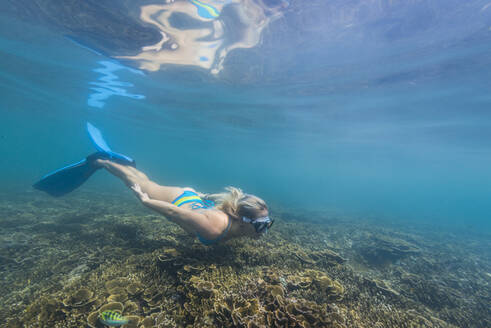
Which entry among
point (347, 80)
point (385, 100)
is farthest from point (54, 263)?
point (385, 100)

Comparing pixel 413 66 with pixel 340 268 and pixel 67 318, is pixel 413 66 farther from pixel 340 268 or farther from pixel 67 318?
pixel 67 318

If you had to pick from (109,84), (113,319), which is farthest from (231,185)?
(109,84)

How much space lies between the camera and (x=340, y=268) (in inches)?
253

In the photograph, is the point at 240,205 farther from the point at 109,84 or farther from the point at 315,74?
the point at 109,84

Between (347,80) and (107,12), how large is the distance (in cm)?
1450

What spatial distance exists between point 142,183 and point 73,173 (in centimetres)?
345

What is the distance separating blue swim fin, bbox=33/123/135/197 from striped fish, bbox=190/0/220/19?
7.11 metres

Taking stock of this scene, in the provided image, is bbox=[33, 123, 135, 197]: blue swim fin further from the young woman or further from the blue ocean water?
the blue ocean water

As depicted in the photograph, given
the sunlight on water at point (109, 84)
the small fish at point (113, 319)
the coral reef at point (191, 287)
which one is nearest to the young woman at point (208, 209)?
the coral reef at point (191, 287)

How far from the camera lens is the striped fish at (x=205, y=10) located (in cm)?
882

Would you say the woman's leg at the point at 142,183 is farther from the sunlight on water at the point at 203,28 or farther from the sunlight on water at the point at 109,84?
the sunlight on water at the point at 109,84

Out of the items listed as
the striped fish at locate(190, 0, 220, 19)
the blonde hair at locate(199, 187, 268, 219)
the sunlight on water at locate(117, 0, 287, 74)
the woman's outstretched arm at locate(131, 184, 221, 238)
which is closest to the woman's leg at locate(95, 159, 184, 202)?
the woman's outstretched arm at locate(131, 184, 221, 238)

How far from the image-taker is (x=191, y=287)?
12.6 ft

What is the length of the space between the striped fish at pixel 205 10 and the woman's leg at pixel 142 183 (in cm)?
741
